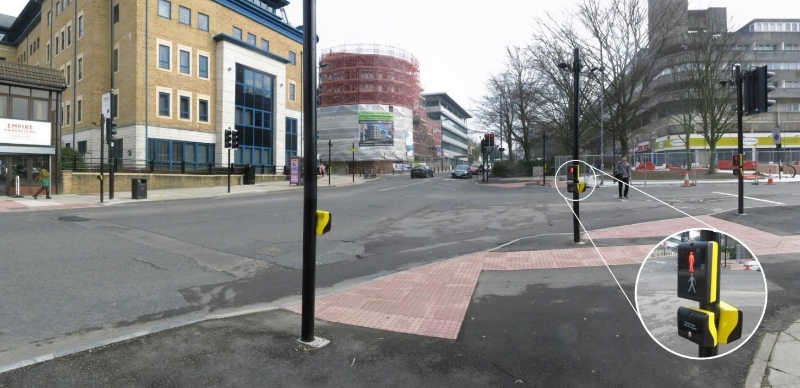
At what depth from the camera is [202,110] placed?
128 feet

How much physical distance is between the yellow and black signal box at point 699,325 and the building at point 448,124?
4128 inches

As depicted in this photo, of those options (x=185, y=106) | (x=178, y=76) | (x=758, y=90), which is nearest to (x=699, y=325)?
(x=758, y=90)

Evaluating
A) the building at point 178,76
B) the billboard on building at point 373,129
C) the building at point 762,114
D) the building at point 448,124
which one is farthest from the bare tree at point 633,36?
the building at point 448,124

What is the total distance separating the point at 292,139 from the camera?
4847cm

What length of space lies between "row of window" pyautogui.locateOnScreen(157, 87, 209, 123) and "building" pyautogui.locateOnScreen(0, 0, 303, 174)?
0.25 ft

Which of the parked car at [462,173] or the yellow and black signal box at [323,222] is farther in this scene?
the parked car at [462,173]

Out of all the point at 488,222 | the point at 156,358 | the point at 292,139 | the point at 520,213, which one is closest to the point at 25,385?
the point at 156,358

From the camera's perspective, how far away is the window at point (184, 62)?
37375 mm

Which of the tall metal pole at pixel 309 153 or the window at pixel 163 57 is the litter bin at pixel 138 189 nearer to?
the window at pixel 163 57

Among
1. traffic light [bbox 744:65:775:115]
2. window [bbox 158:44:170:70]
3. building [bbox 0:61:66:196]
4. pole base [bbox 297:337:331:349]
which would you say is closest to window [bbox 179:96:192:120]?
window [bbox 158:44:170:70]

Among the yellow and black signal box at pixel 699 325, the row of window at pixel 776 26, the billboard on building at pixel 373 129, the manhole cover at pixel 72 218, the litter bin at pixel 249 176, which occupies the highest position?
the row of window at pixel 776 26

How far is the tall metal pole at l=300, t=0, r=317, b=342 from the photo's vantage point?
4480 mm

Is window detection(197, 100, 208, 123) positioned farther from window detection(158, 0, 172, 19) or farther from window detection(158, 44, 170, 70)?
window detection(158, 0, 172, 19)

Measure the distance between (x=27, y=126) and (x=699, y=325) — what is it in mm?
A: 30666
